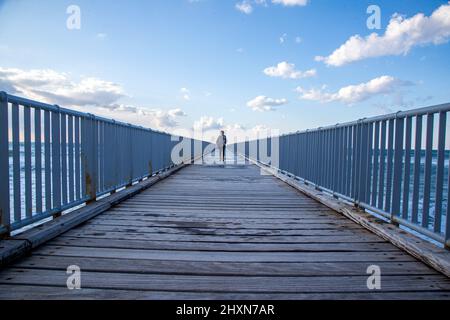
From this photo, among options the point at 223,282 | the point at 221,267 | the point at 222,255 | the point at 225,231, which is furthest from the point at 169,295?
the point at 225,231

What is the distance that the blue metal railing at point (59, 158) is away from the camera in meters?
2.45

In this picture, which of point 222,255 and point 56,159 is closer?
point 222,255

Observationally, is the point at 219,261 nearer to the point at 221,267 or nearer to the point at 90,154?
the point at 221,267

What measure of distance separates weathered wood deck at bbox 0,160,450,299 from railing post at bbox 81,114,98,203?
1.67 ft

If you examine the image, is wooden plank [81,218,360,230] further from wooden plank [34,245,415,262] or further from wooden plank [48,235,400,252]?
wooden plank [34,245,415,262]

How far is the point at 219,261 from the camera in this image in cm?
226

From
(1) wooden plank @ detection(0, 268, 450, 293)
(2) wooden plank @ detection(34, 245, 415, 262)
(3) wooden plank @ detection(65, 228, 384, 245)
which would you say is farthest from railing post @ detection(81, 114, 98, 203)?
(1) wooden plank @ detection(0, 268, 450, 293)

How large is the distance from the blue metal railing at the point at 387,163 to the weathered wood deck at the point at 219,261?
39cm

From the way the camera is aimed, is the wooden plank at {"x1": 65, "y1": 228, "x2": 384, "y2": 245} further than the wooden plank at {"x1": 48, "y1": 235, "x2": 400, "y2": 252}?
Yes

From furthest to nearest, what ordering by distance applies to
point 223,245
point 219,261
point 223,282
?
1. point 223,245
2. point 219,261
3. point 223,282

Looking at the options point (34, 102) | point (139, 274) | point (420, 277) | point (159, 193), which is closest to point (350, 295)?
point (420, 277)

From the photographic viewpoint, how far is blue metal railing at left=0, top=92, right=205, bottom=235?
245cm

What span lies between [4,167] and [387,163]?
369 centimetres

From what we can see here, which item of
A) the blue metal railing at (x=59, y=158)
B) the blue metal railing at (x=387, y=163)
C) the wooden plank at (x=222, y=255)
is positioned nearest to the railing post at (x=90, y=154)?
the blue metal railing at (x=59, y=158)
